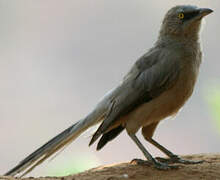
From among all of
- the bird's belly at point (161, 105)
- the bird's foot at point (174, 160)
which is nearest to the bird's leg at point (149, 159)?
the bird's belly at point (161, 105)

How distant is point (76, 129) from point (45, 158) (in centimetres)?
65

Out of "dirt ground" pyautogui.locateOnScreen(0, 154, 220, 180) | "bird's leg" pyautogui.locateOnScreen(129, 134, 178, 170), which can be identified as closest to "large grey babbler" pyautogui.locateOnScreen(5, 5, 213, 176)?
"bird's leg" pyautogui.locateOnScreen(129, 134, 178, 170)

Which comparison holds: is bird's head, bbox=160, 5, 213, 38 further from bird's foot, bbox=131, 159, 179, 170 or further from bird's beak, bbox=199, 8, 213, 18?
bird's foot, bbox=131, 159, 179, 170

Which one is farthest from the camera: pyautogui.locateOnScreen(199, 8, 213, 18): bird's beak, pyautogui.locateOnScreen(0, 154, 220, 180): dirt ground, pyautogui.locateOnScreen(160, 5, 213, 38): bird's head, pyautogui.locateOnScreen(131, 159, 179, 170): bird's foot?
pyautogui.locateOnScreen(160, 5, 213, 38): bird's head

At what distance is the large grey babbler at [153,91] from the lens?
236 inches

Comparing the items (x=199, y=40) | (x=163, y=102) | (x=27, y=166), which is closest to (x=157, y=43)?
(x=199, y=40)

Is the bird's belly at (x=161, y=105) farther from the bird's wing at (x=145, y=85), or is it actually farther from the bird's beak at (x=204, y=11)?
the bird's beak at (x=204, y=11)

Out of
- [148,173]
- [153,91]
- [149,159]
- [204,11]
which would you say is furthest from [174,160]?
[204,11]

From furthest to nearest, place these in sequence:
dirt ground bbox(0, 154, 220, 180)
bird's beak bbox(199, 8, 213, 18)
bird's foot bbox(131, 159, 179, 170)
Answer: bird's beak bbox(199, 8, 213, 18)
bird's foot bbox(131, 159, 179, 170)
dirt ground bbox(0, 154, 220, 180)

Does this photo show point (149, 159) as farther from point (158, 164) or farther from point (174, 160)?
point (174, 160)

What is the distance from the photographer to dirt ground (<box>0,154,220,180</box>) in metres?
5.42

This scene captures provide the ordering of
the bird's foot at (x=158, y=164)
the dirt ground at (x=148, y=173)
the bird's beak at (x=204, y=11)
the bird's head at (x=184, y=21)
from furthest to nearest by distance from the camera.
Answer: the bird's head at (x=184, y=21) < the bird's beak at (x=204, y=11) < the bird's foot at (x=158, y=164) < the dirt ground at (x=148, y=173)

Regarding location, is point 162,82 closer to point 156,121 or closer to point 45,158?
point 156,121

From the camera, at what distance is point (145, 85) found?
240 inches
